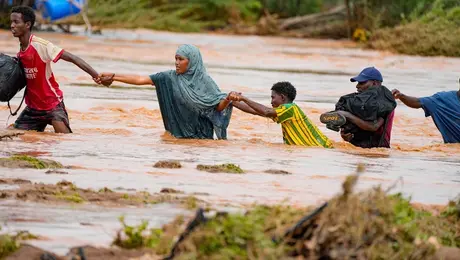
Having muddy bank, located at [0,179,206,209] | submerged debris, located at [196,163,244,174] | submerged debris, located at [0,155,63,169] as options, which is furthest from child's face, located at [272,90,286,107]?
muddy bank, located at [0,179,206,209]

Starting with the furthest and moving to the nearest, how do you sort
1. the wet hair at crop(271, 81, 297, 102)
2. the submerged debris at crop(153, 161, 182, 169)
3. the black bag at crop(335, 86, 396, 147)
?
the black bag at crop(335, 86, 396, 147), the wet hair at crop(271, 81, 297, 102), the submerged debris at crop(153, 161, 182, 169)

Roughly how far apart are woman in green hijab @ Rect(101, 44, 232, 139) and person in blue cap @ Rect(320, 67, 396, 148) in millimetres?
1120

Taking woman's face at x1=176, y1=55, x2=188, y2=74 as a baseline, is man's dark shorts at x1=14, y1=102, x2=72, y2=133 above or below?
below

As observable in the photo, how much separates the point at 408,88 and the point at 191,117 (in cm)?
854

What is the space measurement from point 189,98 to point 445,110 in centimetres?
289

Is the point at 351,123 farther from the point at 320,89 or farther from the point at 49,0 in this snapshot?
the point at 49,0

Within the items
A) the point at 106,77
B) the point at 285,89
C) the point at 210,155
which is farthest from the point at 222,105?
the point at 106,77

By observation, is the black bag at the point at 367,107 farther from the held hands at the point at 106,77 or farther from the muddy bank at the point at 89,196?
the muddy bank at the point at 89,196

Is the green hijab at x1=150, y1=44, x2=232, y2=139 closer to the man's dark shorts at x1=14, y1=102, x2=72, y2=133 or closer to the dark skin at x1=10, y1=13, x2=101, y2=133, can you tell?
the dark skin at x1=10, y1=13, x2=101, y2=133

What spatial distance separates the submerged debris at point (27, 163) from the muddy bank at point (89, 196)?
96cm

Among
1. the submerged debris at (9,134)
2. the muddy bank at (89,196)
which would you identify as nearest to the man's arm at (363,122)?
the submerged debris at (9,134)

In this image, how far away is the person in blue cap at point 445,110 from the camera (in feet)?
41.0

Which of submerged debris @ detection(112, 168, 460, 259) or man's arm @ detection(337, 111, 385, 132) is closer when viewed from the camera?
submerged debris @ detection(112, 168, 460, 259)

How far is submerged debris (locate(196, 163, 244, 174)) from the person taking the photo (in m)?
9.46
